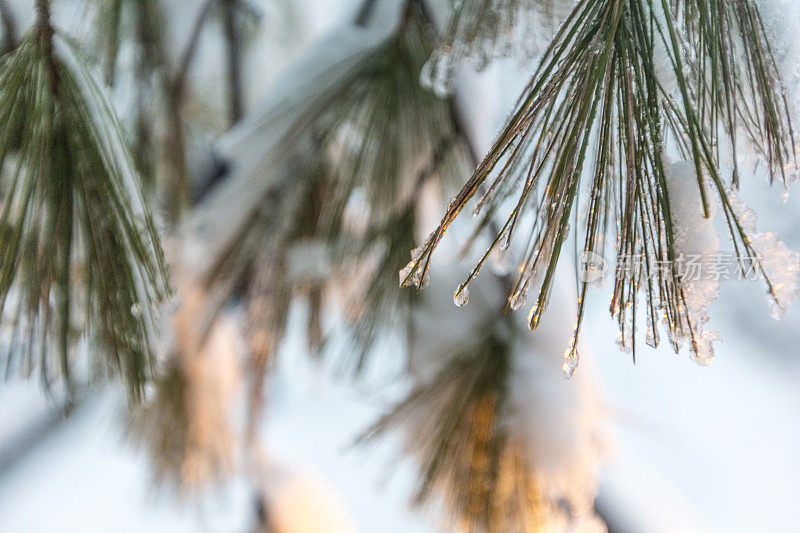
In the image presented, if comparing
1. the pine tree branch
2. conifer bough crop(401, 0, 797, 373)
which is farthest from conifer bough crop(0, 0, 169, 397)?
the pine tree branch

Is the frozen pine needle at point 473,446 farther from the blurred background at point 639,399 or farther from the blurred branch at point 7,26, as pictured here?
the blurred branch at point 7,26

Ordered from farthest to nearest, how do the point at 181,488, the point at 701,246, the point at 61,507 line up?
1. the point at 61,507
2. the point at 181,488
3. the point at 701,246

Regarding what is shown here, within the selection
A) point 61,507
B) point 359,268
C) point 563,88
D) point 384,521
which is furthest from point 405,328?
point 61,507

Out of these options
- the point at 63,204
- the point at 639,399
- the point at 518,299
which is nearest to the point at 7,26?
the point at 63,204

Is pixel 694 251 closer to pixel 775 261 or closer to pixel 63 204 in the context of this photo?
pixel 775 261

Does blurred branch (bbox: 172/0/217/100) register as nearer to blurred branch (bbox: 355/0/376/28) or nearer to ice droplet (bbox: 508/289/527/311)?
blurred branch (bbox: 355/0/376/28)

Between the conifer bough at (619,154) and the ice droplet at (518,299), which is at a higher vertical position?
the conifer bough at (619,154)

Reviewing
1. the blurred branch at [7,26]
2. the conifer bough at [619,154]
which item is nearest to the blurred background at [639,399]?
the blurred branch at [7,26]

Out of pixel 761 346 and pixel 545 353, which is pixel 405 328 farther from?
pixel 761 346
